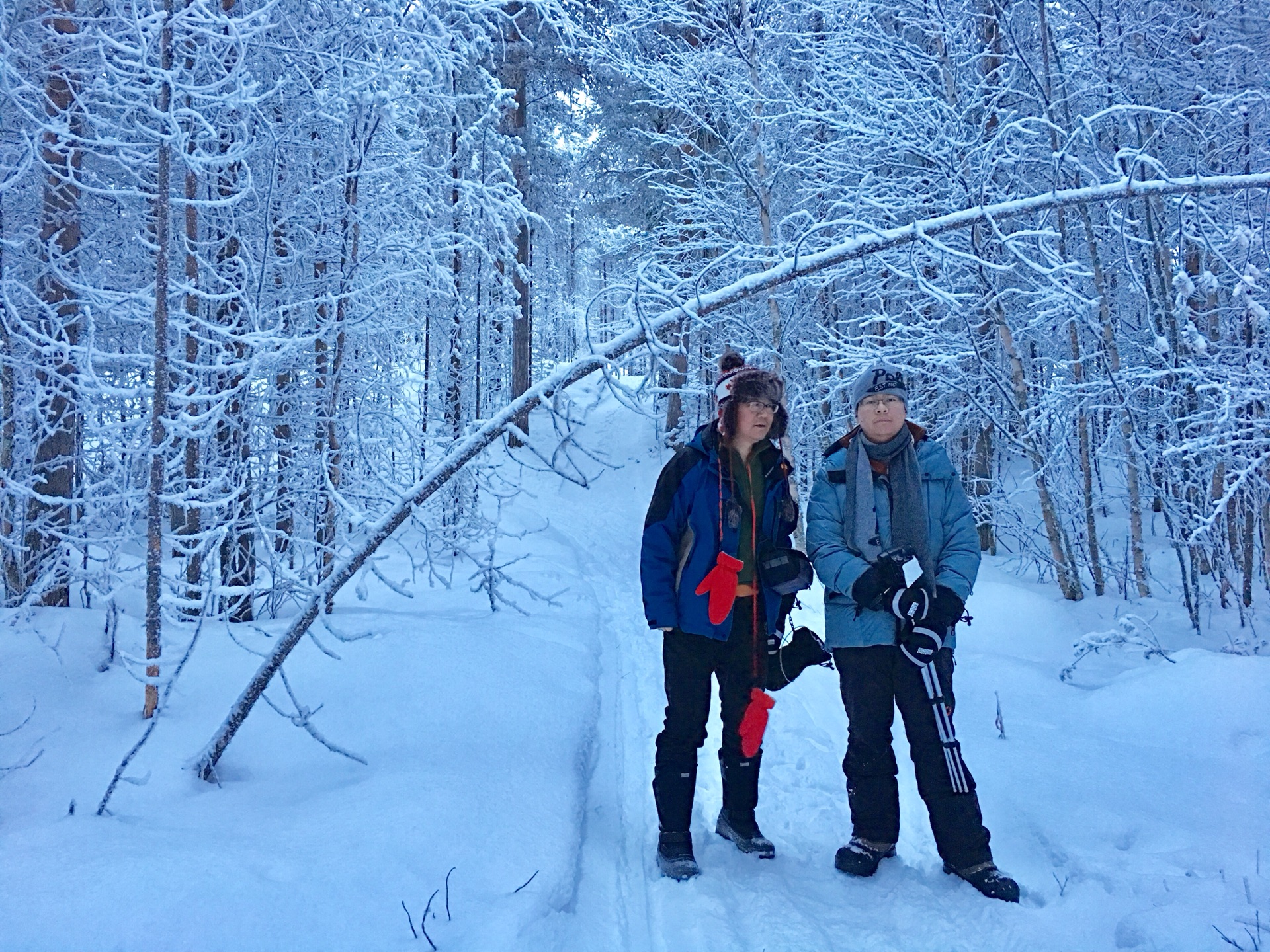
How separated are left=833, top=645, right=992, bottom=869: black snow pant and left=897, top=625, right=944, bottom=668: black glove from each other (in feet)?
0.25

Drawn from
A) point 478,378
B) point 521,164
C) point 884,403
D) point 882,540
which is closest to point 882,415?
point 884,403

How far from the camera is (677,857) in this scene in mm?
3359

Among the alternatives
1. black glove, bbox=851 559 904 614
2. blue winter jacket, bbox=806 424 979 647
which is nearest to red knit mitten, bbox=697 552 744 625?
blue winter jacket, bbox=806 424 979 647

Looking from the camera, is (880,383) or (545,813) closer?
(880,383)

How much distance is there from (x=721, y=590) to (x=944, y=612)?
0.95 metres

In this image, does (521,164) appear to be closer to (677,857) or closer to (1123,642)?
(1123,642)

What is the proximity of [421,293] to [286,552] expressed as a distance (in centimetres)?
362

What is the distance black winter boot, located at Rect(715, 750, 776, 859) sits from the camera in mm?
3523

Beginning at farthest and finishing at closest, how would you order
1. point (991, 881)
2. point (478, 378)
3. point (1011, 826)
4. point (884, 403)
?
point (478, 378), point (1011, 826), point (884, 403), point (991, 881)

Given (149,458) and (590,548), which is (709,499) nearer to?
(149,458)

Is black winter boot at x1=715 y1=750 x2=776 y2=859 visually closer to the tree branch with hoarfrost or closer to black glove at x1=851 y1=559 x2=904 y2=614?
black glove at x1=851 y1=559 x2=904 y2=614

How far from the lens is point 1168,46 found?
663cm

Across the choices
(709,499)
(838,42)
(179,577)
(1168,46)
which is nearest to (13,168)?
(179,577)

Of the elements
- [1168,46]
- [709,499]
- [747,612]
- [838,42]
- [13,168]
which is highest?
[838,42]
